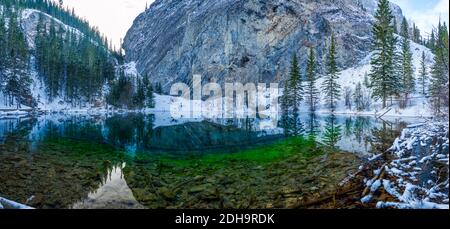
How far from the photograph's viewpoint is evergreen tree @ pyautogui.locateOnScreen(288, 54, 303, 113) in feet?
177

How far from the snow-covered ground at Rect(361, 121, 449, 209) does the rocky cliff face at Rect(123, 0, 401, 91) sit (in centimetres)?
7960

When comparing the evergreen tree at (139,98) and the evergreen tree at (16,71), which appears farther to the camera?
the evergreen tree at (139,98)

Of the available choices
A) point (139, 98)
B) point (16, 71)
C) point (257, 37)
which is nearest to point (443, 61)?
point (16, 71)

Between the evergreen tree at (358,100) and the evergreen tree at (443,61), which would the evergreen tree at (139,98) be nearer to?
the evergreen tree at (358,100)

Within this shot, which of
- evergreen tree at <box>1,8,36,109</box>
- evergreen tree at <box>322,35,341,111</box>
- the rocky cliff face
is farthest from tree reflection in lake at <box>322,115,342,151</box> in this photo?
the rocky cliff face

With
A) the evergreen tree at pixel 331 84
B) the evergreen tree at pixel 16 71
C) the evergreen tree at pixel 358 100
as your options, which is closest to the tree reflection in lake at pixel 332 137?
the evergreen tree at pixel 358 100

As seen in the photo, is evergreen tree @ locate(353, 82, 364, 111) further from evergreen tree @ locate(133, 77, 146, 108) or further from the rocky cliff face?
evergreen tree @ locate(133, 77, 146, 108)

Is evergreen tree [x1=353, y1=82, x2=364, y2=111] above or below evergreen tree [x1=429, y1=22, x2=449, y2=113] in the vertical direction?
above

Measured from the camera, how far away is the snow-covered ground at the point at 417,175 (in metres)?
3.24

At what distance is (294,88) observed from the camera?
5381 centimetres

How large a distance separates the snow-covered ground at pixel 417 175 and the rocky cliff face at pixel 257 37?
79596 millimetres
